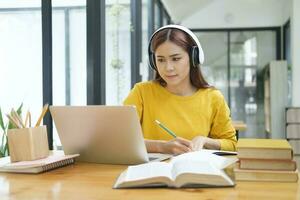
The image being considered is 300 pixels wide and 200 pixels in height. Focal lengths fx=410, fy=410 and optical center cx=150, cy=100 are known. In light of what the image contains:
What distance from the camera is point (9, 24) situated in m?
2.49

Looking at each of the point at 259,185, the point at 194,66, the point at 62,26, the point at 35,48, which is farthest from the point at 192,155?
the point at 62,26

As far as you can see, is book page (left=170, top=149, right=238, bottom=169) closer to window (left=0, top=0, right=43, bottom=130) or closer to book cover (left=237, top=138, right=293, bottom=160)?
book cover (left=237, top=138, right=293, bottom=160)

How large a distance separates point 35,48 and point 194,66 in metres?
1.06

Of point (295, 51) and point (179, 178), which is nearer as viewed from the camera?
point (179, 178)

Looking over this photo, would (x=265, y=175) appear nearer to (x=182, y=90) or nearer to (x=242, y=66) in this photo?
(x=182, y=90)

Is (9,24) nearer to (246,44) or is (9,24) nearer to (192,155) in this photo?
(192,155)

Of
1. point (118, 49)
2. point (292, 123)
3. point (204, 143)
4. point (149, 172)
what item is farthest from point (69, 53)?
point (292, 123)

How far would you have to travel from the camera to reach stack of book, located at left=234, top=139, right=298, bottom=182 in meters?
1.02

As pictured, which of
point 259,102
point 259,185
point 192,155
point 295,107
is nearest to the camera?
point 259,185

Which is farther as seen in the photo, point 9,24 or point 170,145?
point 9,24

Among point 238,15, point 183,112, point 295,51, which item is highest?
point 238,15

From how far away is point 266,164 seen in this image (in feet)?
3.39

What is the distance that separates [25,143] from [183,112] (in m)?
0.74

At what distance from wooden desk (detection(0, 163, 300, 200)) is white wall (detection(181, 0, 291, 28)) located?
7002 millimetres
